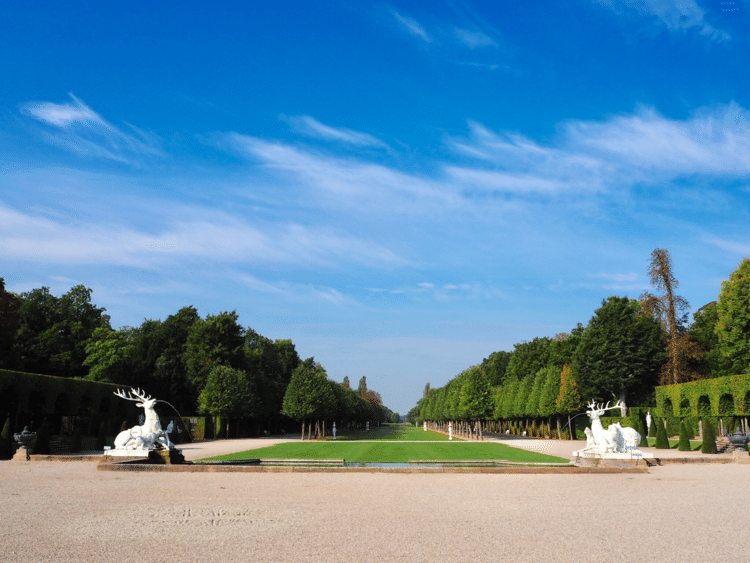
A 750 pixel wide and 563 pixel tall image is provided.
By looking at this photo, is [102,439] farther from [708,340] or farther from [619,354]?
[708,340]

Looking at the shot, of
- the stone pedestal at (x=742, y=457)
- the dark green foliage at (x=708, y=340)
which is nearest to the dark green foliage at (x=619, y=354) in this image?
the dark green foliage at (x=708, y=340)

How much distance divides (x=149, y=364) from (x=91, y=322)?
27.8ft

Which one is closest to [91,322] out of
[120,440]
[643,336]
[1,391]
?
[1,391]

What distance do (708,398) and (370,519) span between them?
142 feet

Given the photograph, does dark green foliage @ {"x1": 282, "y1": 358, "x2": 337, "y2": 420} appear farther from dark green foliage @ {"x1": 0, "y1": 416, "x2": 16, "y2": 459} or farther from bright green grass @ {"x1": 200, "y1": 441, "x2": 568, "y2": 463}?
dark green foliage @ {"x1": 0, "y1": 416, "x2": 16, "y2": 459}

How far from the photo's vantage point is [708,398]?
46156mm

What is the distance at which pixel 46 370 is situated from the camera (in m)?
61.4

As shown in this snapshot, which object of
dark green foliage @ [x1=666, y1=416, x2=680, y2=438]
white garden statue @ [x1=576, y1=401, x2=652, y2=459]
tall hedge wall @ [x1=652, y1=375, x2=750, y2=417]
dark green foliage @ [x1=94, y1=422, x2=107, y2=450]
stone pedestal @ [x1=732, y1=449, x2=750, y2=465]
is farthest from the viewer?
dark green foliage @ [x1=666, y1=416, x2=680, y2=438]

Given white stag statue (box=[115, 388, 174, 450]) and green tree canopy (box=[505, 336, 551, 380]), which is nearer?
white stag statue (box=[115, 388, 174, 450])

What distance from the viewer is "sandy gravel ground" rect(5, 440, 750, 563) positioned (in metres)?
8.27

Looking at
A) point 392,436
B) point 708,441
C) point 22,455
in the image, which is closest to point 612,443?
point 708,441

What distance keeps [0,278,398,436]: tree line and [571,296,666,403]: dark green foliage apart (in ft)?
79.9

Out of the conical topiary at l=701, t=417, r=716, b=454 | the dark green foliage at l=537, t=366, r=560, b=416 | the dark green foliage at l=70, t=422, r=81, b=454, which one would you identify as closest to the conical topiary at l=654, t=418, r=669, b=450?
the conical topiary at l=701, t=417, r=716, b=454

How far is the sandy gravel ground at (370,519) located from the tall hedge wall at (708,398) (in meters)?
26.8
